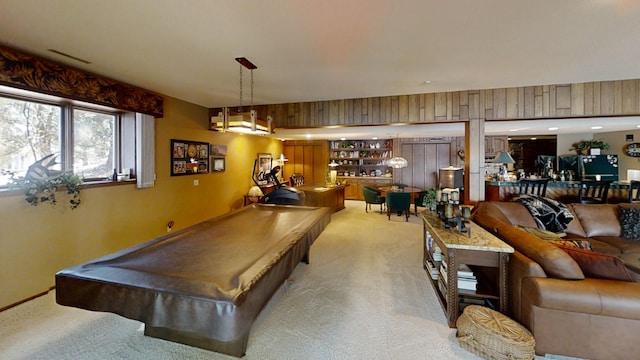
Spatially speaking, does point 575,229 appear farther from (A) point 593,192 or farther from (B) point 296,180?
(B) point 296,180

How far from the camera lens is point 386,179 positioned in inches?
366

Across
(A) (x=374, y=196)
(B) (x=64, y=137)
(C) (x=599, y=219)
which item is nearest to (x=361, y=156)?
(A) (x=374, y=196)

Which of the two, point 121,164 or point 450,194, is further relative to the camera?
point 121,164

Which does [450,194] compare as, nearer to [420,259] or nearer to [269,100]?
[420,259]

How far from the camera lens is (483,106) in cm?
392

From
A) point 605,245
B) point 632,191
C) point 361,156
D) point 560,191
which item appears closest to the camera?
point 605,245

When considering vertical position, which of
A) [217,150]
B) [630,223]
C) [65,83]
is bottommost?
[630,223]

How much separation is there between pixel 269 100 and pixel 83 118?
254 centimetres

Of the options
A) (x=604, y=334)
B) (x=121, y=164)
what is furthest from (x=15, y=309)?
(x=604, y=334)

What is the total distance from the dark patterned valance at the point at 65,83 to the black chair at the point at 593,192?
276 inches

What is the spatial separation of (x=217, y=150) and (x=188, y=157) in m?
0.73

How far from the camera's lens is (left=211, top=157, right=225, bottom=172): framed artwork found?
526cm

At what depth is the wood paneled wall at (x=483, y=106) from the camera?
3.60 m

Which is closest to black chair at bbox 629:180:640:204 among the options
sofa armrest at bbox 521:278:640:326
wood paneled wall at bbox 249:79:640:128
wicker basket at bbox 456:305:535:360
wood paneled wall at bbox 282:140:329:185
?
wood paneled wall at bbox 249:79:640:128
